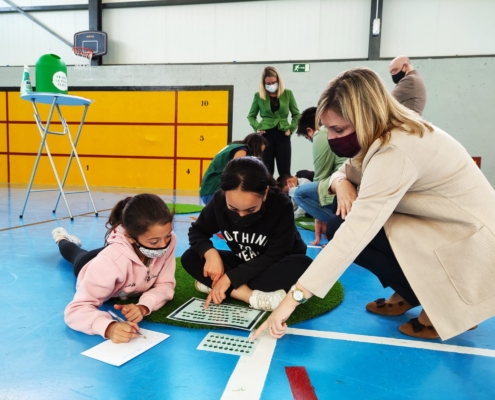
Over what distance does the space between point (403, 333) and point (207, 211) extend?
0.90 meters

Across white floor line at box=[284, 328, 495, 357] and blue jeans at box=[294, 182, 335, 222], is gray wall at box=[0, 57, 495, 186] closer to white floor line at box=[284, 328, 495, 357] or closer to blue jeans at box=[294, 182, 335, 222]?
blue jeans at box=[294, 182, 335, 222]

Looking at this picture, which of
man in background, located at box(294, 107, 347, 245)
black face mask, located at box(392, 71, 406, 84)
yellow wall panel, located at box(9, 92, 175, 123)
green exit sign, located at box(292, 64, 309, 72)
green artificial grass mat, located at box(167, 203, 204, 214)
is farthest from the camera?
yellow wall panel, located at box(9, 92, 175, 123)

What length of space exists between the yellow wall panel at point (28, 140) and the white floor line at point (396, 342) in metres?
6.85

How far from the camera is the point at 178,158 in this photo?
21.8 feet

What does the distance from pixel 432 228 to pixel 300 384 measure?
580mm

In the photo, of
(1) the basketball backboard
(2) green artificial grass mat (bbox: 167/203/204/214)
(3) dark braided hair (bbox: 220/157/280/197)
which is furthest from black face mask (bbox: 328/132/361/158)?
(1) the basketball backboard

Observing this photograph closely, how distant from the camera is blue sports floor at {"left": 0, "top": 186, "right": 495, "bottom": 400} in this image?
3.06ft

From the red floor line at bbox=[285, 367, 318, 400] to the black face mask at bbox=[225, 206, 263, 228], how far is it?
23.7 inches

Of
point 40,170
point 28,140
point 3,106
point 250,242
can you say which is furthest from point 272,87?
point 3,106

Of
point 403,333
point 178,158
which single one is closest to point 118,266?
point 403,333

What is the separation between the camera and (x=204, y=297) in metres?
1.61

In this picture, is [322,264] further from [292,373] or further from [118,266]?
[118,266]

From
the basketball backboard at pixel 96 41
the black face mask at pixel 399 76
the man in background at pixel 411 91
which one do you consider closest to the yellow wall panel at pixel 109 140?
the basketball backboard at pixel 96 41

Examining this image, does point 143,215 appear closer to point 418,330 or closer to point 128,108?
point 418,330
